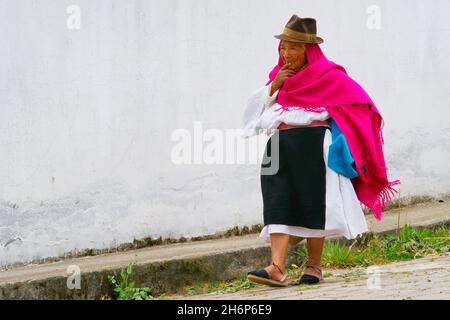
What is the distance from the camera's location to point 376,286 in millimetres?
5496

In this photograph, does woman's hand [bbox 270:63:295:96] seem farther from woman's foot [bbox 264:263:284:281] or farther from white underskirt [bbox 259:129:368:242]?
woman's foot [bbox 264:263:284:281]

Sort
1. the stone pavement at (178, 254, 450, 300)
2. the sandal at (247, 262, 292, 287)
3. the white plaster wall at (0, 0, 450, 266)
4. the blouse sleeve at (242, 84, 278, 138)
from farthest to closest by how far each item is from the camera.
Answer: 1. the white plaster wall at (0, 0, 450, 266)
2. the blouse sleeve at (242, 84, 278, 138)
3. the sandal at (247, 262, 292, 287)
4. the stone pavement at (178, 254, 450, 300)

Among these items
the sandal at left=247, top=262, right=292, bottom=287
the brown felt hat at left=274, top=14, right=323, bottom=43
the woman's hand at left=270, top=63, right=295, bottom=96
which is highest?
the brown felt hat at left=274, top=14, right=323, bottom=43

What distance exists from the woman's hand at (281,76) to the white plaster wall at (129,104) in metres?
1.52

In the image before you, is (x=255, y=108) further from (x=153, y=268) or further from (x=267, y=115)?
(x=153, y=268)

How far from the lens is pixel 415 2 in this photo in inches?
342

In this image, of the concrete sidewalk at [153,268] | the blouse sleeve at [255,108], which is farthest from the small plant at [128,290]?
the blouse sleeve at [255,108]

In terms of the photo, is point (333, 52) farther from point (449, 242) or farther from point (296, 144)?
point (296, 144)

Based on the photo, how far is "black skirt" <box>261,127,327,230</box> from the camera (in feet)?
19.1

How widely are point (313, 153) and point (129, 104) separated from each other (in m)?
1.87

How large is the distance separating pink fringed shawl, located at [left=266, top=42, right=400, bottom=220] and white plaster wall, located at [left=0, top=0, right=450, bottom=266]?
1610 mm

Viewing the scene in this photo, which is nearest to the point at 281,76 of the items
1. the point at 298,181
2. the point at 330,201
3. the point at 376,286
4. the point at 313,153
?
the point at 313,153

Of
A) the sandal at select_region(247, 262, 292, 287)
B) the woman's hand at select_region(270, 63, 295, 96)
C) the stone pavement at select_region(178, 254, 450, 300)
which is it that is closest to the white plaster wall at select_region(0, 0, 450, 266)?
the stone pavement at select_region(178, 254, 450, 300)

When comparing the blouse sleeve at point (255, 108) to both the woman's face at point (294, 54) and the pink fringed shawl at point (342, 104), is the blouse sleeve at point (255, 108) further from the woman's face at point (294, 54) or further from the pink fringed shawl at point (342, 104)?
the woman's face at point (294, 54)
